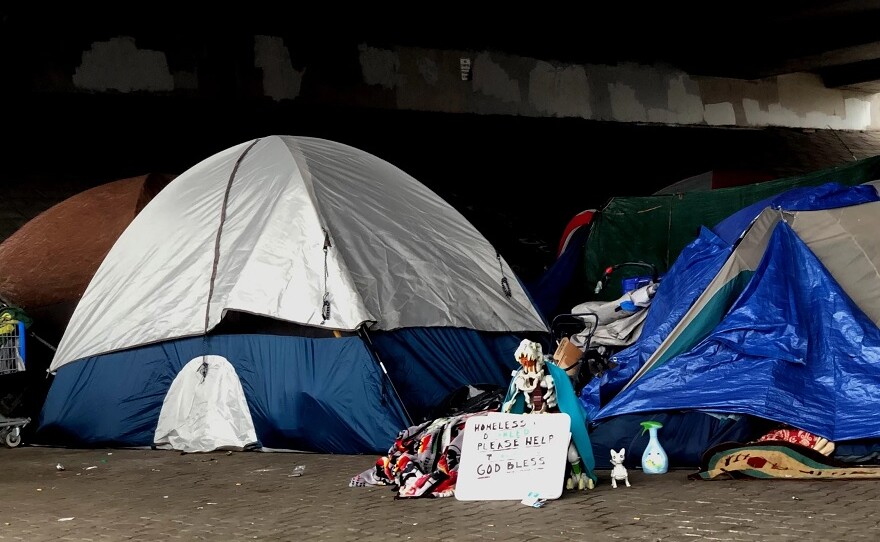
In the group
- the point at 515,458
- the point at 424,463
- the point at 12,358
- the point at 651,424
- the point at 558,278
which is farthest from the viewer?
the point at 558,278

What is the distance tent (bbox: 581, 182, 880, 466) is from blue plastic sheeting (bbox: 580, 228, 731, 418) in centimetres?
1

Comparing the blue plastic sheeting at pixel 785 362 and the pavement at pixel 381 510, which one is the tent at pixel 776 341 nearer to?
the blue plastic sheeting at pixel 785 362

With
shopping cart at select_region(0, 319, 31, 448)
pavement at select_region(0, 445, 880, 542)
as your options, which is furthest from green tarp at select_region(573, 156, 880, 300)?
shopping cart at select_region(0, 319, 31, 448)

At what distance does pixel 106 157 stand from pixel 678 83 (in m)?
12.6

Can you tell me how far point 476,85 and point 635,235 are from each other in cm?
889

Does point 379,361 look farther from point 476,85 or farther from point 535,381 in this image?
point 476,85

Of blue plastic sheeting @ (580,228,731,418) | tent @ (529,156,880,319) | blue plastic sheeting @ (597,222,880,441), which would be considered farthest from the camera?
tent @ (529,156,880,319)

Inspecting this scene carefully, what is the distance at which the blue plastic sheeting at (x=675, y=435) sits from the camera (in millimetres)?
6367

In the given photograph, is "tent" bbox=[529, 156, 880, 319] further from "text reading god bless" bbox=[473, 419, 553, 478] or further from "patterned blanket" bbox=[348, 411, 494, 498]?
"text reading god bless" bbox=[473, 419, 553, 478]

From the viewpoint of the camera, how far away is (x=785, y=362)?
21.1ft

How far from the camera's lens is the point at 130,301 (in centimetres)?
863

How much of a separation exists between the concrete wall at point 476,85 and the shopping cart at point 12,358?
6.50 m

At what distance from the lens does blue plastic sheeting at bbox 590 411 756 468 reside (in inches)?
251


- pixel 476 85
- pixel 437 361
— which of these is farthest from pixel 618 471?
pixel 476 85
